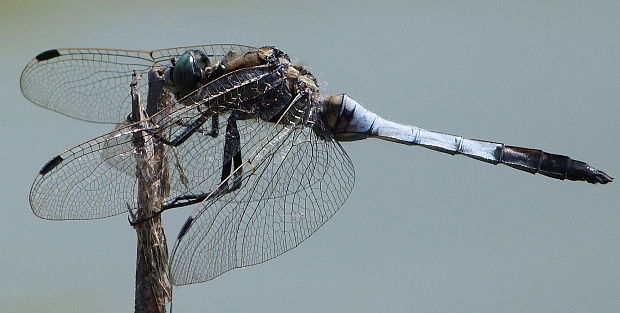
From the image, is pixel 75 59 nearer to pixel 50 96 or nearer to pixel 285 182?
pixel 50 96

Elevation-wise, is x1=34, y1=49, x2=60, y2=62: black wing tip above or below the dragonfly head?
above

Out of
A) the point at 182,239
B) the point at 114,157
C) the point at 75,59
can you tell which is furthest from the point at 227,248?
the point at 75,59

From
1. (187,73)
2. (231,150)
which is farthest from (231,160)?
(187,73)

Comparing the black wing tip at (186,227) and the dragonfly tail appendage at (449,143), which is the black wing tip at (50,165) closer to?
the black wing tip at (186,227)

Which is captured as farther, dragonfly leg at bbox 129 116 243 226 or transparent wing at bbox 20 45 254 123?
transparent wing at bbox 20 45 254 123

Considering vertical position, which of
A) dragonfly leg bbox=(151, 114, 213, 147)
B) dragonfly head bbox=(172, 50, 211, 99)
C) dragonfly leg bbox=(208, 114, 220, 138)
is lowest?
dragonfly leg bbox=(151, 114, 213, 147)

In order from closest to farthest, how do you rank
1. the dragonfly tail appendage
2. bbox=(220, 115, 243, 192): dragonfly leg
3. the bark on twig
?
1. the bark on twig
2. bbox=(220, 115, 243, 192): dragonfly leg
3. the dragonfly tail appendage

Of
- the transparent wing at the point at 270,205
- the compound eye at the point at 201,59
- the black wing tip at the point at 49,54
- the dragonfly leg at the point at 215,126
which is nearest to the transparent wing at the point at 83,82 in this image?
the black wing tip at the point at 49,54

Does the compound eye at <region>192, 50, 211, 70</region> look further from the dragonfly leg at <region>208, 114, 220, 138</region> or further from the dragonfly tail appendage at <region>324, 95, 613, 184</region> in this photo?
the dragonfly tail appendage at <region>324, 95, 613, 184</region>

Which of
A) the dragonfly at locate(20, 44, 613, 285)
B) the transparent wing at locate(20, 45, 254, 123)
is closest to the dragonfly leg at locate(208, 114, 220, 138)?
the dragonfly at locate(20, 44, 613, 285)

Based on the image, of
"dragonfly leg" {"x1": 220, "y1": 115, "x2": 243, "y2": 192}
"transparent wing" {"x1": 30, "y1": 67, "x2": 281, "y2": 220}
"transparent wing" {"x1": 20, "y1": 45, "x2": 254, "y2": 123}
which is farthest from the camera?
"transparent wing" {"x1": 20, "y1": 45, "x2": 254, "y2": 123}
